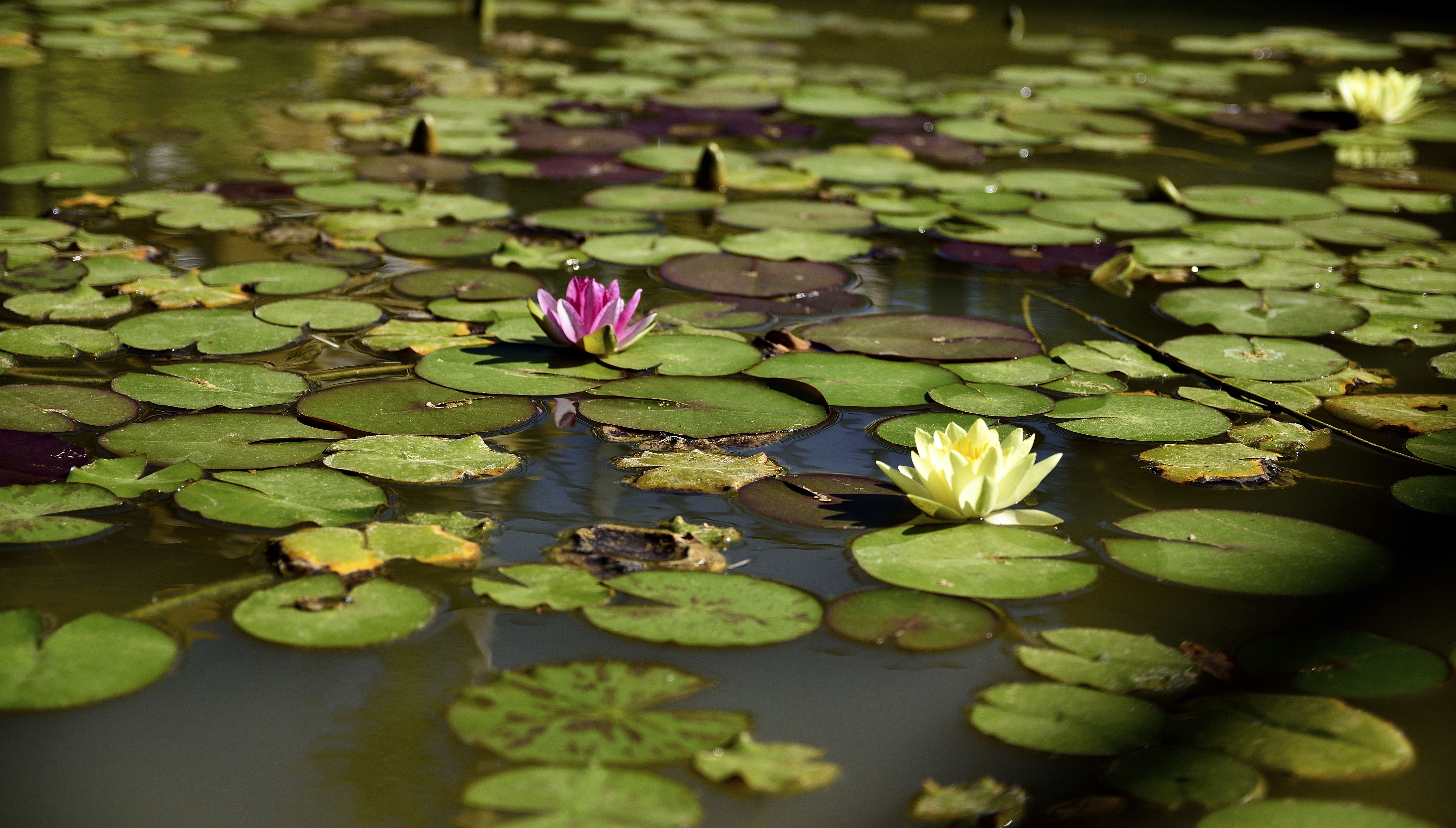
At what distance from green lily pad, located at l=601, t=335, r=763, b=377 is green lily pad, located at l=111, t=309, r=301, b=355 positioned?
77 centimetres

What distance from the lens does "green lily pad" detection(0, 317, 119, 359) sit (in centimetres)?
257

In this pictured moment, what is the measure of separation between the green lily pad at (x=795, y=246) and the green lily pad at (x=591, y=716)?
2.04 m

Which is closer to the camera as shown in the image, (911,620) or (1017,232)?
(911,620)

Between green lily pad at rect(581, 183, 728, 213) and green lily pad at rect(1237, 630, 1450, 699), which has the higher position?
green lily pad at rect(581, 183, 728, 213)

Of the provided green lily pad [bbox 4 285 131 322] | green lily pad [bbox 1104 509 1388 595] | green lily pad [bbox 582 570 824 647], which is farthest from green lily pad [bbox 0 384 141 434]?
green lily pad [bbox 1104 509 1388 595]

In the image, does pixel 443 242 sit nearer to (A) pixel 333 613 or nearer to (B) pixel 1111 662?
(A) pixel 333 613

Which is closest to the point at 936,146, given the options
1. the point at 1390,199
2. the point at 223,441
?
the point at 1390,199

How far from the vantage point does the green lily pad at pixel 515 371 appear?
2.48 m

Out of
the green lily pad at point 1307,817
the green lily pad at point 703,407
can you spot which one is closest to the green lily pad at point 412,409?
the green lily pad at point 703,407

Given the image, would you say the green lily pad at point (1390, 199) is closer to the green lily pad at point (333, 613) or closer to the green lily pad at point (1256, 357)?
the green lily pad at point (1256, 357)

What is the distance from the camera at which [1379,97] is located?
5.70 meters

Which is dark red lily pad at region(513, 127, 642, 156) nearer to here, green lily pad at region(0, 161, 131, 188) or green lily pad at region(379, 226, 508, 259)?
green lily pad at region(379, 226, 508, 259)

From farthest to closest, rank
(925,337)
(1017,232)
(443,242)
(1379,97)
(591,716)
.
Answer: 1. (1379,97)
2. (1017,232)
3. (443,242)
4. (925,337)
5. (591,716)

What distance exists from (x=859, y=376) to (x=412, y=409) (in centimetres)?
95
